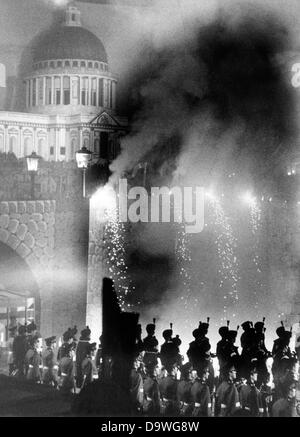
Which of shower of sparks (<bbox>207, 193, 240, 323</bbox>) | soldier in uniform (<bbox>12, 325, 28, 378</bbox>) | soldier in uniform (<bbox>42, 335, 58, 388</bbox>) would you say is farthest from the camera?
shower of sparks (<bbox>207, 193, 240, 323</bbox>)

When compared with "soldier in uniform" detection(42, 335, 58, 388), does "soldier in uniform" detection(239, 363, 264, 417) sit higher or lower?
lower

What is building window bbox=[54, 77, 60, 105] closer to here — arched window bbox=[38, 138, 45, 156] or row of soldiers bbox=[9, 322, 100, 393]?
arched window bbox=[38, 138, 45, 156]

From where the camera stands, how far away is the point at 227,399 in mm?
16172

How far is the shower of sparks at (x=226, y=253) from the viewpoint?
31156 millimetres

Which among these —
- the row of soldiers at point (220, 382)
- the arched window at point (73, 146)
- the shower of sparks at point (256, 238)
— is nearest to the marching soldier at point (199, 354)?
the row of soldiers at point (220, 382)

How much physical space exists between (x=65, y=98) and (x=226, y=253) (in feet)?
192

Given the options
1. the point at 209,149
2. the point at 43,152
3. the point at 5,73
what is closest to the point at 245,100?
the point at 209,149

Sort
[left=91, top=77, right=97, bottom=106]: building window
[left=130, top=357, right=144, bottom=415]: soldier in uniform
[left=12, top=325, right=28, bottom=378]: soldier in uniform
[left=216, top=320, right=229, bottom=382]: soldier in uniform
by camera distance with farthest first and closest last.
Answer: [left=91, top=77, right=97, bottom=106]: building window < [left=12, top=325, right=28, bottom=378]: soldier in uniform < [left=216, top=320, right=229, bottom=382]: soldier in uniform < [left=130, top=357, right=144, bottom=415]: soldier in uniform

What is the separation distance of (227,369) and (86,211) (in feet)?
34.2

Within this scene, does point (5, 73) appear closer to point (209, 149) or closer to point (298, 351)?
point (209, 149)

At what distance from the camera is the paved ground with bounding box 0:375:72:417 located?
15719 millimetres

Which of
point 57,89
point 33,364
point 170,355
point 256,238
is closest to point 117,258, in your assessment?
point 256,238

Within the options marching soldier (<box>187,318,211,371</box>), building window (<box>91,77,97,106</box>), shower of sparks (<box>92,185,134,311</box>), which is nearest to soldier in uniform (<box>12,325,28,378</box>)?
marching soldier (<box>187,318,211,371</box>)

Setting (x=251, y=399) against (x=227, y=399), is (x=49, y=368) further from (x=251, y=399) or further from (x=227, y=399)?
(x=251, y=399)
